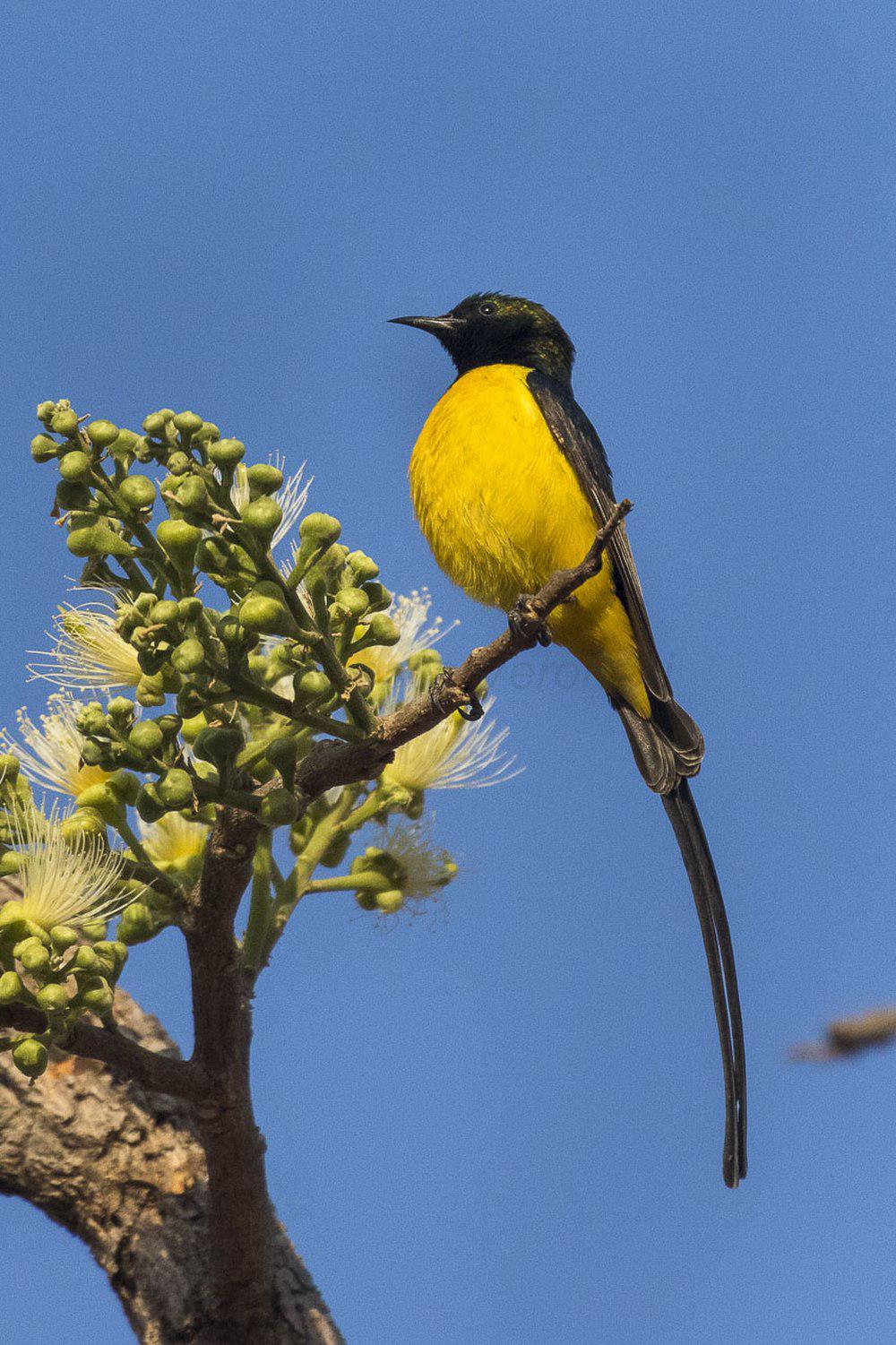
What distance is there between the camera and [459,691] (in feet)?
9.34

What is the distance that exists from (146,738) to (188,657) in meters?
0.29

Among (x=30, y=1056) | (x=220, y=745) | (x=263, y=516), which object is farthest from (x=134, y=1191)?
(x=263, y=516)

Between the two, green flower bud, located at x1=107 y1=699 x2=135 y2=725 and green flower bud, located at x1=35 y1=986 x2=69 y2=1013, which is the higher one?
green flower bud, located at x1=107 y1=699 x2=135 y2=725

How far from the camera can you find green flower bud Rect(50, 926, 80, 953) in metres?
2.69

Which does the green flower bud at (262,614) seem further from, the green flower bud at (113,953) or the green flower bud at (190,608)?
the green flower bud at (113,953)

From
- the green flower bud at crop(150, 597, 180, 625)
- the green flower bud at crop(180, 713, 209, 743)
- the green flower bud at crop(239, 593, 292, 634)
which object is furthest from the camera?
the green flower bud at crop(180, 713, 209, 743)

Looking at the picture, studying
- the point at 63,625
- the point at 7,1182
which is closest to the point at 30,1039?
the point at 63,625

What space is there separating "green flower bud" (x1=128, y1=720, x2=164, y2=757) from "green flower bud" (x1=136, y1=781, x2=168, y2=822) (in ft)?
0.24

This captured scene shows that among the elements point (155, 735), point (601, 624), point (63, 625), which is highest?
point (601, 624)

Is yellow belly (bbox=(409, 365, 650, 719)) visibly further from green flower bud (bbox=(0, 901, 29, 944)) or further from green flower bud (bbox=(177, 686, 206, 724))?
green flower bud (bbox=(0, 901, 29, 944))

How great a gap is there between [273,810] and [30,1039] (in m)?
0.68

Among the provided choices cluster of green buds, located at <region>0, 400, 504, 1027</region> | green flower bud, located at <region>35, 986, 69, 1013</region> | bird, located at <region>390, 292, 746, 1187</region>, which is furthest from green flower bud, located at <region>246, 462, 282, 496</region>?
bird, located at <region>390, 292, 746, 1187</region>

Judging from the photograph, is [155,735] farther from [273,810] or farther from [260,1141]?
[260,1141]

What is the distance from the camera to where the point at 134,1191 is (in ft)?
12.5
